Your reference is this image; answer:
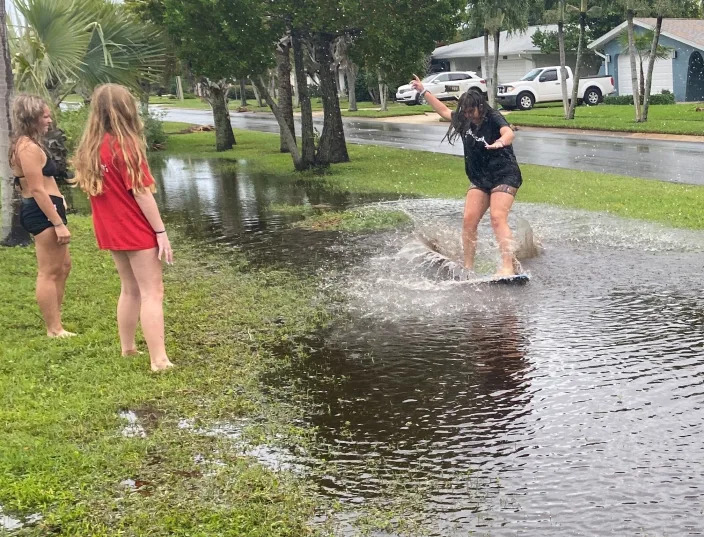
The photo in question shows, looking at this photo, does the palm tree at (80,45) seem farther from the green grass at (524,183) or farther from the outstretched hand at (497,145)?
the outstretched hand at (497,145)

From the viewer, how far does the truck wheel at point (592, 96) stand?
130 feet

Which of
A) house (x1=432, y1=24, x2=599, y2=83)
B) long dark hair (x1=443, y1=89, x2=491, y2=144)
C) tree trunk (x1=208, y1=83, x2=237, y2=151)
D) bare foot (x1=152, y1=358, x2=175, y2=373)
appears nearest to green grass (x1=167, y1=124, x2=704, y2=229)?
tree trunk (x1=208, y1=83, x2=237, y2=151)

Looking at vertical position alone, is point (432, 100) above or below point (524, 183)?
above

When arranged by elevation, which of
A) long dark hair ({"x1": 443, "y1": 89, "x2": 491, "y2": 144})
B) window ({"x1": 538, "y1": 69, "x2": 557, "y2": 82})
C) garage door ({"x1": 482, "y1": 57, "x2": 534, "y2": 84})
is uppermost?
garage door ({"x1": 482, "y1": 57, "x2": 534, "y2": 84})

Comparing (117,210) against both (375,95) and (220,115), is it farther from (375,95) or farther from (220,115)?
(375,95)

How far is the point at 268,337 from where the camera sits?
6547mm

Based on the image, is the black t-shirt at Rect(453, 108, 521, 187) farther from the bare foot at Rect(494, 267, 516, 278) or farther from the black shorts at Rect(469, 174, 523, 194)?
the bare foot at Rect(494, 267, 516, 278)

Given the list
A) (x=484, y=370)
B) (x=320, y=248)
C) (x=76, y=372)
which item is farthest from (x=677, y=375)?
(x=320, y=248)

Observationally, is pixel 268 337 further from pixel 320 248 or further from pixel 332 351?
pixel 320 248

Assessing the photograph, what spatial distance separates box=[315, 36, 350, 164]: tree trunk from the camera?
18.3 m

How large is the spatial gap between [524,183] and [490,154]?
6544 millimetres

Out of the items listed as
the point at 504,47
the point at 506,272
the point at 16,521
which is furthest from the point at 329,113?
the point at 504,47

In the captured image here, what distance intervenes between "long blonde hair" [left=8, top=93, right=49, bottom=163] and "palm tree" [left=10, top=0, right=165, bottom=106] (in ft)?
19.4

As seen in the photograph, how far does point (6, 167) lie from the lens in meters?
10.1
